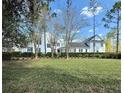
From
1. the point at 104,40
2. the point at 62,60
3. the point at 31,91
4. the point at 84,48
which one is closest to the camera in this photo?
the point at 31,91

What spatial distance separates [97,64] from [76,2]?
1724 millimetres

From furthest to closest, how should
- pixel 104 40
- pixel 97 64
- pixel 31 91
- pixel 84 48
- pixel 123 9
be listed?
pixel 97 64, pixel 84 48, pixel 104 40, pixel 31 91, pixel 123 9

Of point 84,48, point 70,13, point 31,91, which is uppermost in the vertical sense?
point 70,13

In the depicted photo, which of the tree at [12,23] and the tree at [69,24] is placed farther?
the tree at [69,24]

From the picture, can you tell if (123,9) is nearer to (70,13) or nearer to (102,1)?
(102,1)

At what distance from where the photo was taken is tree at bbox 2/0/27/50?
233 cm

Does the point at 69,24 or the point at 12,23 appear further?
the point at 69,24

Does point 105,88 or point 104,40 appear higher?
point 104,40

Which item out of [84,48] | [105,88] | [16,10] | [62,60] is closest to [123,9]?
[105,88]

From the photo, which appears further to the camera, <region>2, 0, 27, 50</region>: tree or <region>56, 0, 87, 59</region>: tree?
<region>56, 0, 87, 59</region>: tree

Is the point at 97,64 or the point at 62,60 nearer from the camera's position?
the point at 97,64

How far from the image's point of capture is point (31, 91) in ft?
6.79

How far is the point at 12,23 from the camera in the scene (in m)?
2.80

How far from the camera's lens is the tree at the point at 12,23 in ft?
7.64
